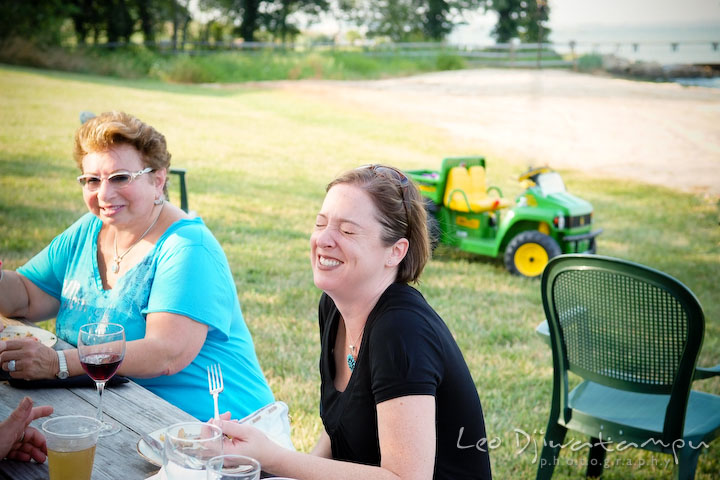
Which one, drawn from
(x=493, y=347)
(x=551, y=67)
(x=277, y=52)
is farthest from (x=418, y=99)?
(x=493, y=347)

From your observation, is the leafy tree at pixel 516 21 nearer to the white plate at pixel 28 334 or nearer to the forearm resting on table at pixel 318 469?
the white plate at pixel 28 334

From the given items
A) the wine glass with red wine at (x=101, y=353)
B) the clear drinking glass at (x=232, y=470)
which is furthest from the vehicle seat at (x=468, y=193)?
the clear drinking glass at (x=232, y=470)

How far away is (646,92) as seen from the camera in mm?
14164

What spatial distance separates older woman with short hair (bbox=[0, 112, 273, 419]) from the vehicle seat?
4381mm

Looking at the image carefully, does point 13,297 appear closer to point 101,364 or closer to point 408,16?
point 101,364

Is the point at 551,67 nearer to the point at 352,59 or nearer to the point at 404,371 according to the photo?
the point at 352,59

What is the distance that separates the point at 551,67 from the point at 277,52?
1039 cm

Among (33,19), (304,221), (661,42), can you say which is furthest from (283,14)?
(304,221)

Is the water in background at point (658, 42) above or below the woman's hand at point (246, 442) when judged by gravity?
above

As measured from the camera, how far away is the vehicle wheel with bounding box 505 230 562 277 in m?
6.14

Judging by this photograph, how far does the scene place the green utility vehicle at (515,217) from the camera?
6160 mm

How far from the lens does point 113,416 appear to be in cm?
165

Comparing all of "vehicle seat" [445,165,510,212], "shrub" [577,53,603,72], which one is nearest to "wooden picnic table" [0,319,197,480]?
"vehicle seat" [445,165,510,212]

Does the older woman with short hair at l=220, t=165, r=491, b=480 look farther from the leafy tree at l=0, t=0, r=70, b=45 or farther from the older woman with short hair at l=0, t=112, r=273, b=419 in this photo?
the leafy tree at l=0, t=0, r=70, b=45
